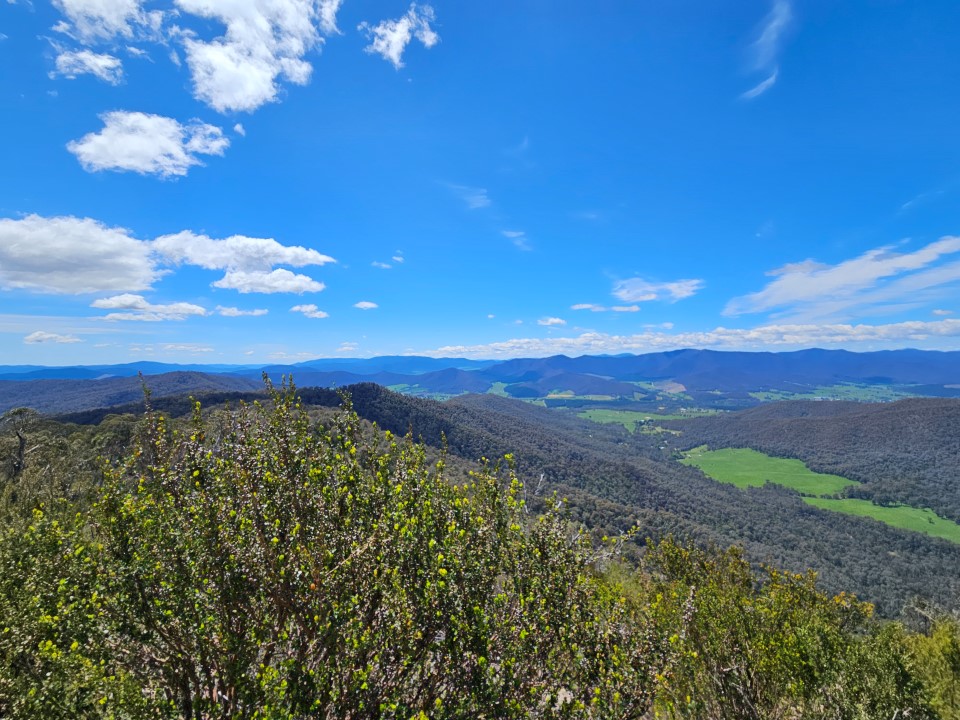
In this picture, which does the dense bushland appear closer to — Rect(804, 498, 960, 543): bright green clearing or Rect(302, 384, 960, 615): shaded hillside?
Rect(302, 384, 960, 615): shaded hillside

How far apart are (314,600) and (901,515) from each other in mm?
246228

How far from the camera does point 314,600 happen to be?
6121mm

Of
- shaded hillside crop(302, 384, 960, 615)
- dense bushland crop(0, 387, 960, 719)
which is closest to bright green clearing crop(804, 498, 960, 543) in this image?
shaded hillside crop(302, 384, 960, 615)

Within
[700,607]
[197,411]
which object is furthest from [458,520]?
[700,607]

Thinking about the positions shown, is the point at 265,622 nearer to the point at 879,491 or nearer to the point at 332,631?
the point at 332,631

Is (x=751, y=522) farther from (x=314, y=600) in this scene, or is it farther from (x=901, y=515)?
(x=314, y=600)

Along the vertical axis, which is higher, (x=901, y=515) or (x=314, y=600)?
(x=314, y=600)

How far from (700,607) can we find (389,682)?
20.0m

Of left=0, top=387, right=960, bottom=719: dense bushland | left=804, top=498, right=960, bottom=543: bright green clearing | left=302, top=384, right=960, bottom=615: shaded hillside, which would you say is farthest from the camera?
left=804, top=498, right=960, bottom=543: bright green clearing

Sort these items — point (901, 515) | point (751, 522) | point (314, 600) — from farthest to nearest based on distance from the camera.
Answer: point (901, 515)
point (751, 522)
point (314, 600)

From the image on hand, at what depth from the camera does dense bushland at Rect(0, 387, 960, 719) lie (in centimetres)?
583

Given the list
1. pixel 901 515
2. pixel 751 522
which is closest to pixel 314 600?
pixel 751 522

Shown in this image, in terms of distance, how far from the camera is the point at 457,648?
6152 millimetres

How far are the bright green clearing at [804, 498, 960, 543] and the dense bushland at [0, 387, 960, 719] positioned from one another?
218809mm
